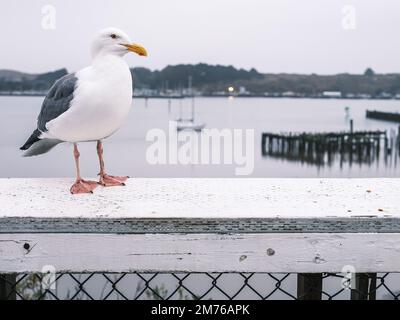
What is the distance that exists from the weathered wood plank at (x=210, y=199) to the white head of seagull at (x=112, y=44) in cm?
63

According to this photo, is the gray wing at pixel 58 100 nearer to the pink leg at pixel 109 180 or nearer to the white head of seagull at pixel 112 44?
the white head of seagull at pixel 112 44

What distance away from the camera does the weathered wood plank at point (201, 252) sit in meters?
1.37

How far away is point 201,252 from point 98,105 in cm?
111

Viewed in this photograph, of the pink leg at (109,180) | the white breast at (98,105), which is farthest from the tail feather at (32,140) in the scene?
the pink leg at (109,180)

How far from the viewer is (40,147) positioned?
8.58 ft

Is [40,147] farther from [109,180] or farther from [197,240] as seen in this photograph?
[197,240]

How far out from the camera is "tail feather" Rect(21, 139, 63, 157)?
2586 mm

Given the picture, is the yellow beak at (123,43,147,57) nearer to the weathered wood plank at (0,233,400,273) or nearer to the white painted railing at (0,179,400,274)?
the white painted railing at (0,179,400,274)

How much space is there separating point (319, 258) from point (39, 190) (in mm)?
1023

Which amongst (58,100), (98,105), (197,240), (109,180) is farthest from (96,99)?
(197,240)

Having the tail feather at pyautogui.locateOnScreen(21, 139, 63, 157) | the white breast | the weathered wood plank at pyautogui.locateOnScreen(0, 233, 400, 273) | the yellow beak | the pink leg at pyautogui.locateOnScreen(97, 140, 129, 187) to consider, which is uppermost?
the yellow beak

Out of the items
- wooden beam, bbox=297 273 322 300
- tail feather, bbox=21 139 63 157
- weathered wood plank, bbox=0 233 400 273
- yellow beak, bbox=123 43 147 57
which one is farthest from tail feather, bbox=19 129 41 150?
wooden beam, bbox=297 273 322 300

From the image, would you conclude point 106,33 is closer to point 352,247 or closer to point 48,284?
point 48,284
